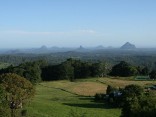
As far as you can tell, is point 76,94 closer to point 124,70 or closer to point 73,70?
point 73,70

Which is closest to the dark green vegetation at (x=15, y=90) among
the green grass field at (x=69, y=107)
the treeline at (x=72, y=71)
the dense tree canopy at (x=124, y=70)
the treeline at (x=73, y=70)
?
the green grass field at (x=69, y=107)

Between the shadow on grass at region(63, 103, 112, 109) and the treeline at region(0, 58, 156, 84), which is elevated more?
the treeline at region(0, 58, 156, 84)

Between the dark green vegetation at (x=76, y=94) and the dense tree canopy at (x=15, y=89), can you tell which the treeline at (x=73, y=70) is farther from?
the dense tree canopy at (x=15, y=89)

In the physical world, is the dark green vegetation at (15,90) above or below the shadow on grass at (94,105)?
above

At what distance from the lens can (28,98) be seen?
4253 centimetres

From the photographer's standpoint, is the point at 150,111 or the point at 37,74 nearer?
the point at 150,111

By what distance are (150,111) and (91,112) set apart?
20.3m

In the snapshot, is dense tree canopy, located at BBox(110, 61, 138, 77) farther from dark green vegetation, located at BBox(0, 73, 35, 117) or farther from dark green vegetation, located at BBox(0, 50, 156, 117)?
dark green vegetation, located at BBox(0, 73, 35, 117)

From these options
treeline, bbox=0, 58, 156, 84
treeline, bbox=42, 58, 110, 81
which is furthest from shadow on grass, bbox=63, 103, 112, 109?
treeline, bbox=42, 58, 110, 81

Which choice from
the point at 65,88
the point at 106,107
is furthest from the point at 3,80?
the point at 65,88

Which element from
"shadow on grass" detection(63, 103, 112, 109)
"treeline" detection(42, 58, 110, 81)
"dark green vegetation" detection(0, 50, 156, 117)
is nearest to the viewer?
"dark green vegetation" detection(0, 50, 156, 117)

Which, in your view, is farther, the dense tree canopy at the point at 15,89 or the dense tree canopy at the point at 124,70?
the dense tree canopy at the point at 124,70

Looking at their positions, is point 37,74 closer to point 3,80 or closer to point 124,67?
point 124,67

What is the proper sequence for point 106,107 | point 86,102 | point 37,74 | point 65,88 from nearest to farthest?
1. point 106,107
2. point 86,102
3. point 65,88
4. point 37,74
